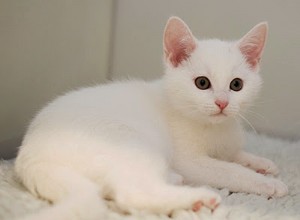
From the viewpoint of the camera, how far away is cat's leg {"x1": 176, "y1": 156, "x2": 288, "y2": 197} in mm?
1420

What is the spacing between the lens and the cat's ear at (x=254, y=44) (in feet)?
4.92

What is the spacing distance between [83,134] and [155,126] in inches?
12.6

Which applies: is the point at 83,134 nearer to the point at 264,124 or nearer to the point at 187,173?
the point at 187,173

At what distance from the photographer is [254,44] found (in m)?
1.54

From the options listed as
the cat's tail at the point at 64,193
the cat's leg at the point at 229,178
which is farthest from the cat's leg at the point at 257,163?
the cat's tail at the point at 64,193

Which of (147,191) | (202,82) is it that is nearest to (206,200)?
(147,191)

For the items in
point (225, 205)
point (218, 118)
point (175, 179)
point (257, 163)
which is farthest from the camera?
point (257, 163)

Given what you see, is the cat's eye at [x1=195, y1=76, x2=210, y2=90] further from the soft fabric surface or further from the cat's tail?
the cat's tail

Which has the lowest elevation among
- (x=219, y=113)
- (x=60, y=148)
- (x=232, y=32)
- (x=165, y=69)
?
(x=60, y=148)

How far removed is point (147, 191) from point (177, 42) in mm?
626

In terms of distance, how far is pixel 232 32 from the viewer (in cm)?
220

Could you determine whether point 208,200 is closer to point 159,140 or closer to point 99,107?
point 159,140

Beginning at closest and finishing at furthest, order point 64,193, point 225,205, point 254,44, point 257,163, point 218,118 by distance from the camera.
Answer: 1. point 64,193
2. point 225,205
3. point 218,118
4. point 254,44
5. point 257,163

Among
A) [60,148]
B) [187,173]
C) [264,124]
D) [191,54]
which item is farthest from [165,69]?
[264,124]
